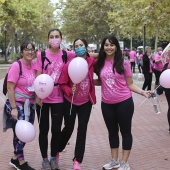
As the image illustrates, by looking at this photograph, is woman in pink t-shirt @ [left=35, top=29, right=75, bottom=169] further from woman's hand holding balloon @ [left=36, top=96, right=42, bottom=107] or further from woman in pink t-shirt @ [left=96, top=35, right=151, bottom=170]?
woman in pink t-shirt @ [left=96, top=35, right=151, bottom=170]

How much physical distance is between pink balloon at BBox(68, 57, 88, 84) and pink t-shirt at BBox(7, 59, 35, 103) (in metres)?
0.59

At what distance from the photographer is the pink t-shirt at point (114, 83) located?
4.85m

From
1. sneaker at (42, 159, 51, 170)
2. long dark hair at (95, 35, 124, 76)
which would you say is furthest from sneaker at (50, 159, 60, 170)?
long dark hair at (95, 35, 124, 76)

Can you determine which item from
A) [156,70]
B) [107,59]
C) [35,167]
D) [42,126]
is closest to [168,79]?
[107,59]

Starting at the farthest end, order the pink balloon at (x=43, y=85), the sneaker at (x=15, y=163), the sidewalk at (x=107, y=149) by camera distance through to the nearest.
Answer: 1. the sidewalk at (x=107, y=149)
2. the sneaker at (x=15, y=163)
3. the pink balloon at (x=43, y=85)

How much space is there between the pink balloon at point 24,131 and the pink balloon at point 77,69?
0.83m

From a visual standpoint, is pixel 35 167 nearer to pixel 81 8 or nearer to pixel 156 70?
pixel 156 70

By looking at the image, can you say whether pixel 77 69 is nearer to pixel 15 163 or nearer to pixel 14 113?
pixel 14 113

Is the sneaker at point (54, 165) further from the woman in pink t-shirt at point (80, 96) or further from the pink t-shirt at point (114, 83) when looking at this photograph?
the pink t-shirt at point (114, 83)

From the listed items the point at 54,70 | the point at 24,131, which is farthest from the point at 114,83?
the point at 24,131

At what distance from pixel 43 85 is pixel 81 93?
578mm

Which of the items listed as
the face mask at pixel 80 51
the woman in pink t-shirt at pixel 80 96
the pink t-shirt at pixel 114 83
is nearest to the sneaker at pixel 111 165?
the woman in pink t-shirt at pixel 80 96

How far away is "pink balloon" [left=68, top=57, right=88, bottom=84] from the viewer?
15.1 feet

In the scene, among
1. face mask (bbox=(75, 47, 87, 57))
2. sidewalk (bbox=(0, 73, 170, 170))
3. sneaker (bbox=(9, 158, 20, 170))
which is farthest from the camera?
sidewalk (bbox=(0, 73, 170, 170))
